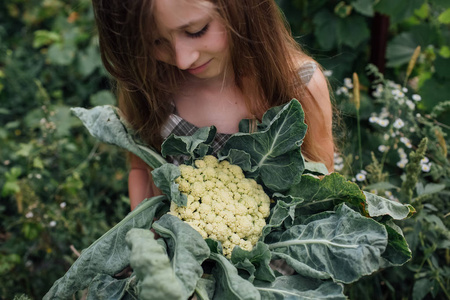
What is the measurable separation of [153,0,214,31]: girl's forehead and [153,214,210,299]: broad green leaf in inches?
19.1

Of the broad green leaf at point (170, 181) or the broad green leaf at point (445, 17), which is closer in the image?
the broad green leaf at point (170, 181)

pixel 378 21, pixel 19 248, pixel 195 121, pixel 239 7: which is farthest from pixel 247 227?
pixel 378 21

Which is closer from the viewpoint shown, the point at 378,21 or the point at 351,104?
the point at 351,104

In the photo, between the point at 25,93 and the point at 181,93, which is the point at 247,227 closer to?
the point at 181,93

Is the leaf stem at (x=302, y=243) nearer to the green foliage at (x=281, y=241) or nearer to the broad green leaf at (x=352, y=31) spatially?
the green foliage at (x=281, y=241)

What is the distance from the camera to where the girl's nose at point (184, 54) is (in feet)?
3.65

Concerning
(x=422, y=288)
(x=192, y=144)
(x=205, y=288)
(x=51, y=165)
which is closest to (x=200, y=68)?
(x=192, y=144)

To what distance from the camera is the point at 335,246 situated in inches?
44.4

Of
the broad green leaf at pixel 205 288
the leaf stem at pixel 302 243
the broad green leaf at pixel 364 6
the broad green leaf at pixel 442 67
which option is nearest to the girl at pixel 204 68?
the leaf stem at pixel 302 243

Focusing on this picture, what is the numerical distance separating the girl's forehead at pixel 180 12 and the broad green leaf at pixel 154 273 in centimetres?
52

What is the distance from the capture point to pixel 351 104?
196 cm

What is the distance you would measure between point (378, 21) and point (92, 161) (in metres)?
1.64

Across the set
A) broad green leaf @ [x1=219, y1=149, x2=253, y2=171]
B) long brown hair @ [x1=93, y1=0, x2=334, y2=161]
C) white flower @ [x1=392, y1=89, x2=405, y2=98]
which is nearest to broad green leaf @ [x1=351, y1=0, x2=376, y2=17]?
white flower @ [x1=392, y1=89, x2=405, y2=98]

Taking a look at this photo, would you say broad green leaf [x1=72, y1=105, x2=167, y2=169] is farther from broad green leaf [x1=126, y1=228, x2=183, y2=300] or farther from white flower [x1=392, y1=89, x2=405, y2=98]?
white flower [x1=392, y1=89, x2=405, y2=98]
